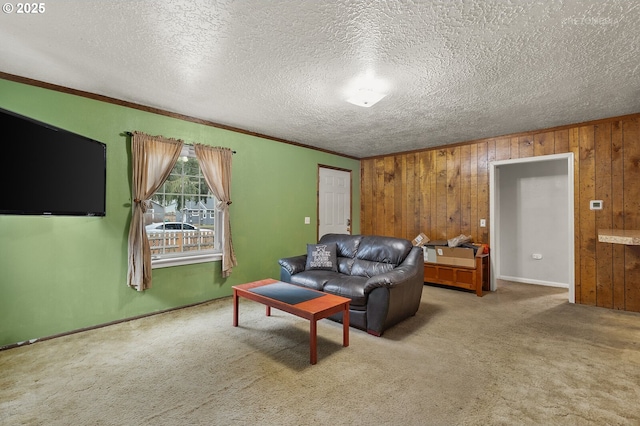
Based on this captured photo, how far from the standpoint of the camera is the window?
12.2ft

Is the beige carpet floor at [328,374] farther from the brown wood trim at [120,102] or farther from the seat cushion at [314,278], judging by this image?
the brown wood trim at [120,102]

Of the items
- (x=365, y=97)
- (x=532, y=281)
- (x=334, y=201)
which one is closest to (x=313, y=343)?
(x=365, y=97)

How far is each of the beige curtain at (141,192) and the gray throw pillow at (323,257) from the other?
6.58 ft

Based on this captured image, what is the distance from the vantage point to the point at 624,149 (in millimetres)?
3824

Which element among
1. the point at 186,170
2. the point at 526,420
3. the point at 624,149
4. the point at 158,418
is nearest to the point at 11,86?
the point at 186,170

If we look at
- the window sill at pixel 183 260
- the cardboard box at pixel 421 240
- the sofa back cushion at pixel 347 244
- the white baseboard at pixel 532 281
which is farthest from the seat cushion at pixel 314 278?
the white baseboard at pixel 532 281

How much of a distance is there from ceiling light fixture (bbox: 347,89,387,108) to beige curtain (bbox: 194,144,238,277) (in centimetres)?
201

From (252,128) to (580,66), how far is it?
12.4 feet

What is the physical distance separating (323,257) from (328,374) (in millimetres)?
1958

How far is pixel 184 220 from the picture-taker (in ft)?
13.1

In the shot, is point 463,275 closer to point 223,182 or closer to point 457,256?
point 457,256

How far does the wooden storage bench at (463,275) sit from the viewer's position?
4531mm

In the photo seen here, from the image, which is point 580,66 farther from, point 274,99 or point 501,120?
point 274,99

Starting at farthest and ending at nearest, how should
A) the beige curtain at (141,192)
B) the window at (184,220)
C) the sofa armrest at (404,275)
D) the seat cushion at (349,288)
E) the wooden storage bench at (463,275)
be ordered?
the wooden storage bench at (463,275) < the window at (184,220) < the beige curtain at (141,192) < the seat cushion at (349,288) < the sofa armrest at (404,275)
